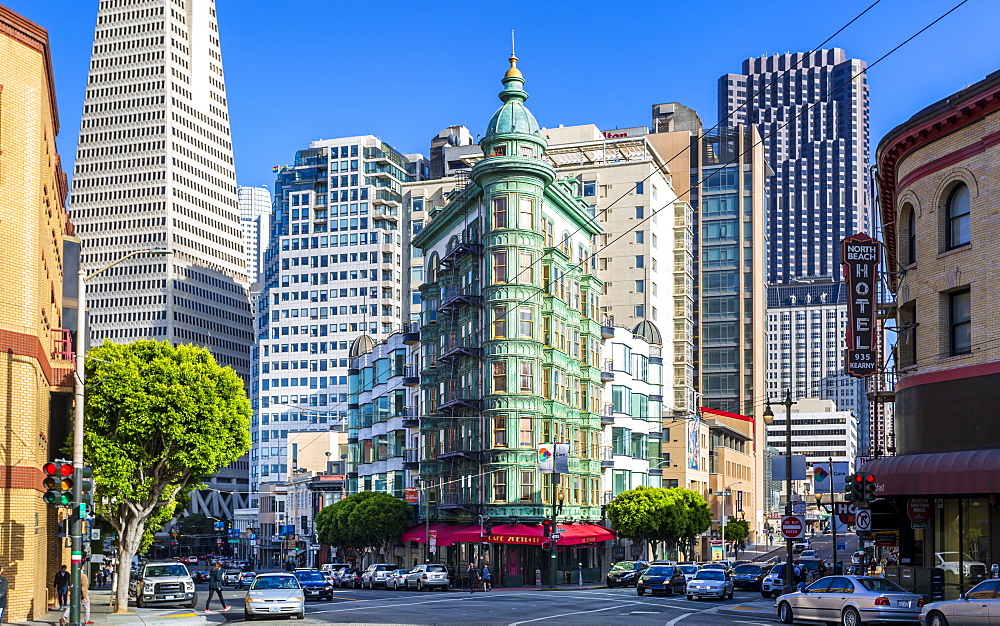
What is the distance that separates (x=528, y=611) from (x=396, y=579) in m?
31.4

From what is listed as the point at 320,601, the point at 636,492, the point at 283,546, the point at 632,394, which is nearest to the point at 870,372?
the point at 320,601

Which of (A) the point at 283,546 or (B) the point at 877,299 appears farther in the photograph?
(A) the point at 283,546

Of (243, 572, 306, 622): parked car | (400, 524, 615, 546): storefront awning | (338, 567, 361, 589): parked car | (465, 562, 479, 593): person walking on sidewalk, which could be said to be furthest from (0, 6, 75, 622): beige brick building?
(338, 567, 361, 589): parked car

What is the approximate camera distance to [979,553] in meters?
36.5

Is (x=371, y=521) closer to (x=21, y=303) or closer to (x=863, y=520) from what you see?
(x=21, y=303)

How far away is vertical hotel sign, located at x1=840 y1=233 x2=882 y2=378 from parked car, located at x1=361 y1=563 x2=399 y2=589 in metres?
39.6

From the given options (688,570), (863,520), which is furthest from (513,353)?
(863,520)

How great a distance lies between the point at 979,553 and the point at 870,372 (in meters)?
7.22

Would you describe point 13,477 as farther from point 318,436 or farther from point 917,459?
point 318,436

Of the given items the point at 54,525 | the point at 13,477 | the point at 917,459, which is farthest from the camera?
the point at 54,525

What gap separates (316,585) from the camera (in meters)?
55.0

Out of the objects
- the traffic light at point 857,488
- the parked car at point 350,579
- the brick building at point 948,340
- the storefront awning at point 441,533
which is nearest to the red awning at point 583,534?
the storefront awning at point 441,533

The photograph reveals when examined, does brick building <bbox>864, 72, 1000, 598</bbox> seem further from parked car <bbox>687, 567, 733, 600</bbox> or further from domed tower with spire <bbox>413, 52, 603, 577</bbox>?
domed tower with spire <bbox>413, 52, 603, 577</bbox>

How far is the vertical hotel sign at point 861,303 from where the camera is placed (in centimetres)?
4081
